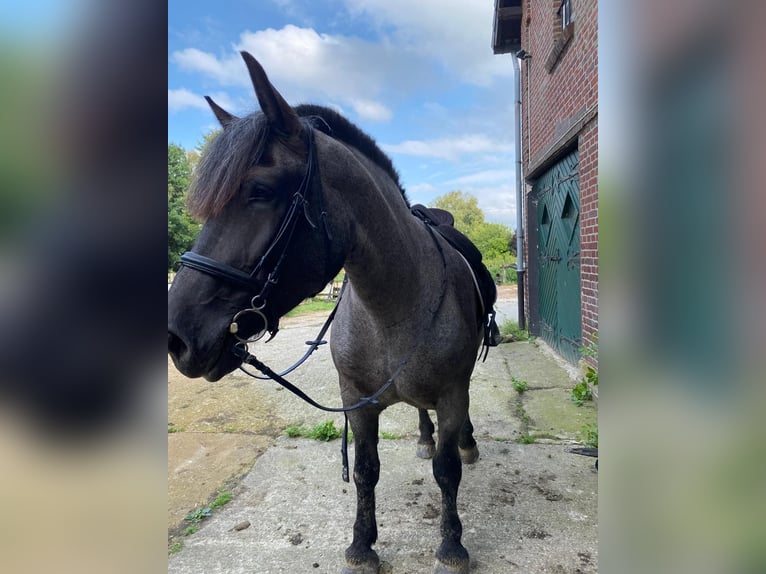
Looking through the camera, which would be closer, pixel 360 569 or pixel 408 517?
pixel 360 569

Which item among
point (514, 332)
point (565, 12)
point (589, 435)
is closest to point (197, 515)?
point (589, 435)

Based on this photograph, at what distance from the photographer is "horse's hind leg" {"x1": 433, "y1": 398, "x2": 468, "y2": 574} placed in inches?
77.2

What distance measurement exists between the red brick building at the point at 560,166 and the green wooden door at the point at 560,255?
0.5 inches

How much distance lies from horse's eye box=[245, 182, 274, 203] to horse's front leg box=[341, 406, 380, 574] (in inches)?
46.6

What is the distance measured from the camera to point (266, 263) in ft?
4.23

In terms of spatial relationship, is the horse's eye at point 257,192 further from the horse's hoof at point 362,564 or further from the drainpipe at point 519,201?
the drainpipe at point 519,201

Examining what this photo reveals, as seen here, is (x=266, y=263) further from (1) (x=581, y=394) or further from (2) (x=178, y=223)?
(2) (x=178, y=223)

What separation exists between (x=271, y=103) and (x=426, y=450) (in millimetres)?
2671

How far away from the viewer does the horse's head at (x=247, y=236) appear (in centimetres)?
Answer: 122
